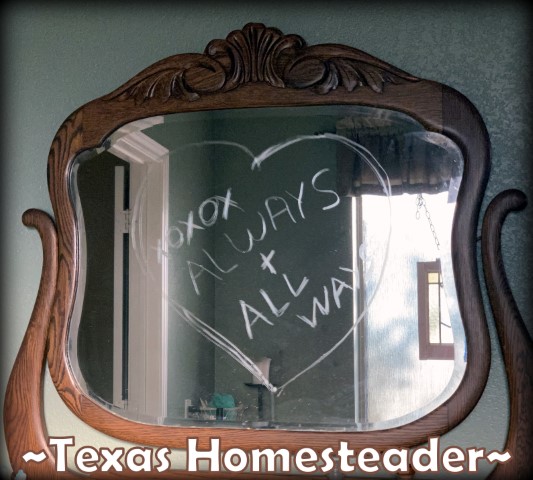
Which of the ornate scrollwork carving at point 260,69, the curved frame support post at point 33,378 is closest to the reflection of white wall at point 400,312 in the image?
the ornate scrollwork carving at point 260,69

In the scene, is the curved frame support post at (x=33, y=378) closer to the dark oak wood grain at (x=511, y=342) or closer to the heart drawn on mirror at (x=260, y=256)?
the heart drawn on mirror at (x=260, y=256)

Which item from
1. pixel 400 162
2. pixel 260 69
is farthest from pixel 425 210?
pixel 260 69

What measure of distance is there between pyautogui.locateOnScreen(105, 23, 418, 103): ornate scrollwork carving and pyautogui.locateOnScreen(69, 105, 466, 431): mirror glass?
6 cm

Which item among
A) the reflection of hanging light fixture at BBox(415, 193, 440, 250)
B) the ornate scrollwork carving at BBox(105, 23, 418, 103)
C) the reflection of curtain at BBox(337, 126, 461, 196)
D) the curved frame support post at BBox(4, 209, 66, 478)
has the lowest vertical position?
the curved frame support post at BBox(4, 209, 66, 478)

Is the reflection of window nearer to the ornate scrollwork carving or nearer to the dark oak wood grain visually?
the dark oak wood grain

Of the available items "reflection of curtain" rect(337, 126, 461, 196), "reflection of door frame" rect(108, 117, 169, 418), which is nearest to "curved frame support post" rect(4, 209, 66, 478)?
"reflection of door frame" rect(108, 117, 169, 418)

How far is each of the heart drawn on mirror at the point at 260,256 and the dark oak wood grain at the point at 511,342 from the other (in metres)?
0.20

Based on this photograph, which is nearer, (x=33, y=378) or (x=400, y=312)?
(x=400, y=312)

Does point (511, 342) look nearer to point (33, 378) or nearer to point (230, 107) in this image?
point (230, 107)

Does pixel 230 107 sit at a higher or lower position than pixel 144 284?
higher

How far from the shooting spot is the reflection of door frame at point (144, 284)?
5.11ft

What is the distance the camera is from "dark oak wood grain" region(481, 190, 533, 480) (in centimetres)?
142

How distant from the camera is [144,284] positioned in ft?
5.17

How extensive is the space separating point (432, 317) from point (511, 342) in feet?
0.49
